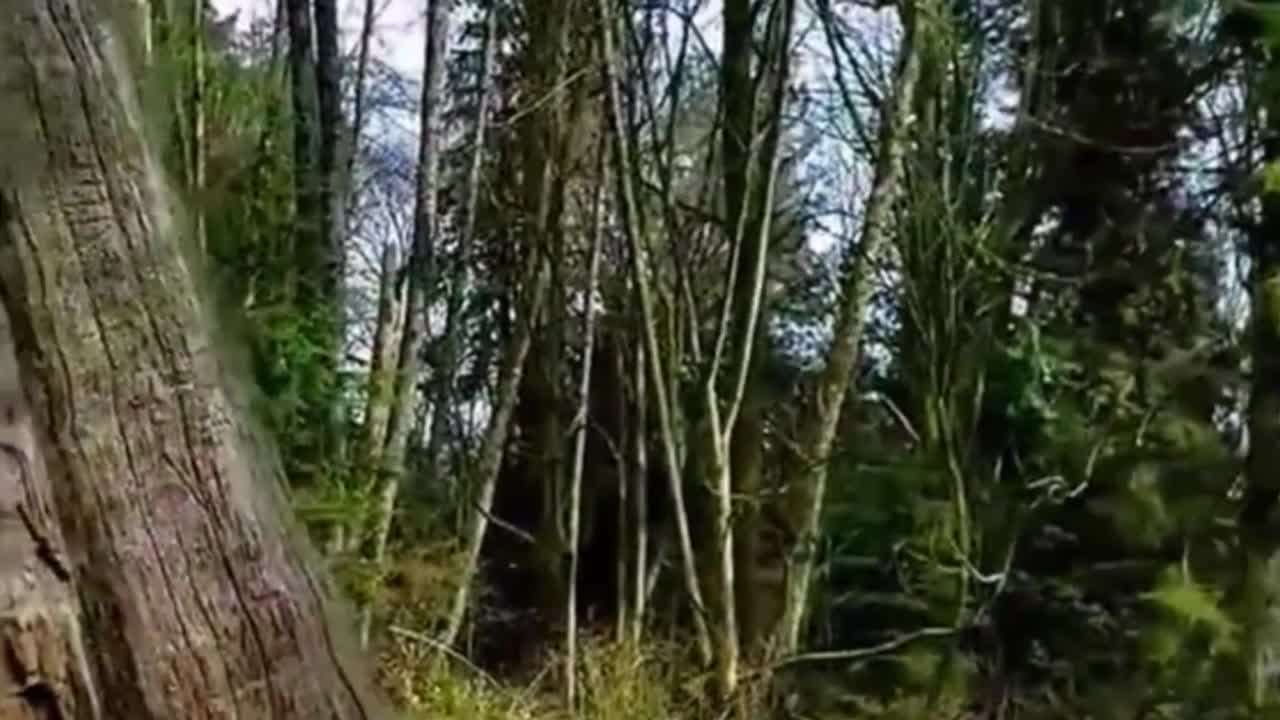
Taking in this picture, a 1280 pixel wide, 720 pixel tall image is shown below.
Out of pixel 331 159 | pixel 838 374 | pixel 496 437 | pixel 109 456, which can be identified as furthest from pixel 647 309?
pixel 109 456

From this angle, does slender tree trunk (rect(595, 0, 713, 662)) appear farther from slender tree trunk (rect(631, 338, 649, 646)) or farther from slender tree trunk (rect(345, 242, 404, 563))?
slender tree trunk (rect(345, 242, 404, 563))

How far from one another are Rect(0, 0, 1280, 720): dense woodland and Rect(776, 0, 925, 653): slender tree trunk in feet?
0.07

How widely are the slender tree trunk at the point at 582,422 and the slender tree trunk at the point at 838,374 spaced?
3.60ft

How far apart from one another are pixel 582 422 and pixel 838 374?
1.73 meters

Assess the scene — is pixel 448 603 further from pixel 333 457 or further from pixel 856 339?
pixel 856 339

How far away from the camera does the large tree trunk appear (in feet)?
3.86

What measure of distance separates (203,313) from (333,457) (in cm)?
483

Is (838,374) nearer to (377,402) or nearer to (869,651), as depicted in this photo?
(869,651)

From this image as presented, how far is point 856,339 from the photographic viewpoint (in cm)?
780

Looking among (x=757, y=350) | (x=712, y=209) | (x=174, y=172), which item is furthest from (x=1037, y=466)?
(x=174, y=172)

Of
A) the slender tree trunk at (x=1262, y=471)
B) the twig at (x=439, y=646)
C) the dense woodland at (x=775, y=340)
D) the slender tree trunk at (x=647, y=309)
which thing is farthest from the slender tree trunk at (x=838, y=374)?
the slender tree trunk at (x=1262, y=471)

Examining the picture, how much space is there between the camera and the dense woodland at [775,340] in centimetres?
596

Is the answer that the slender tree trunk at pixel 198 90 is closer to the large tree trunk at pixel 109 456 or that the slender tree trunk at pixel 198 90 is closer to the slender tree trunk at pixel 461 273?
the slender tree trunk at pixel 461 273

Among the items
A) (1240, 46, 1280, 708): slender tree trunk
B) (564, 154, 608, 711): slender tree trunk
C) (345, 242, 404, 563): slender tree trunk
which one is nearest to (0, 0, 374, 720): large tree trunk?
(1240, 46, 1280, 708): slender tree trunk
